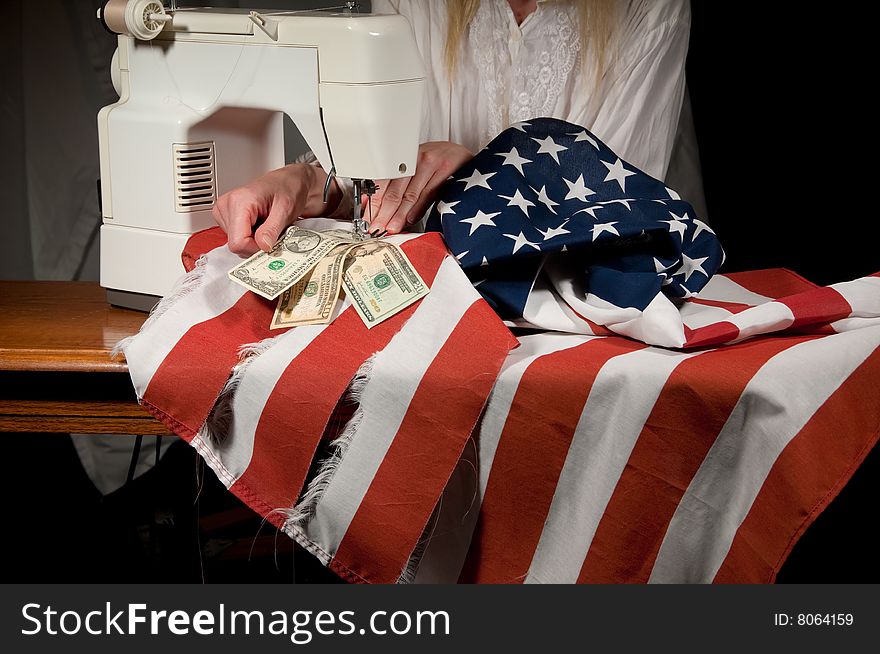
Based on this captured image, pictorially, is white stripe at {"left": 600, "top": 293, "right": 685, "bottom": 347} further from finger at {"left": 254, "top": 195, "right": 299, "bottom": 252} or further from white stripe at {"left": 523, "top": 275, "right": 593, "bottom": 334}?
finger at {"left": 254, "top": 195, "right": 299, "bottom": 252}

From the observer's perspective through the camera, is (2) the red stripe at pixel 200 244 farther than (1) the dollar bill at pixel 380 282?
Yes

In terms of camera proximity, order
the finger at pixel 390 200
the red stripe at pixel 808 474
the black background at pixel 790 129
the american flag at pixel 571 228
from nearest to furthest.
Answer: the red stripe at pixel 808 474
the american flag at pixel 571 228
the finger at pixel 390 200
the black background at pixel 790 129

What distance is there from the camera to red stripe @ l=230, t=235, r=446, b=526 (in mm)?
1122

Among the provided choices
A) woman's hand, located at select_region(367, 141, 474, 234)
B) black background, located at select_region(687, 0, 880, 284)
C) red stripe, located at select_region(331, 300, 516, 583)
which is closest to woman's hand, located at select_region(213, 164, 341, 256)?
woman's hand, located at select_region(367, 141, 474, 234)

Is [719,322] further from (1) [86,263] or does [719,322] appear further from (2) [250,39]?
(1) [86,263]

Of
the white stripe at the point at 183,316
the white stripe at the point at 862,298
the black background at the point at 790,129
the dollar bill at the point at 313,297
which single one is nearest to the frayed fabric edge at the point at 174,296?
the white stripe at the point at 183,316

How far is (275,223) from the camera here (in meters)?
1.34

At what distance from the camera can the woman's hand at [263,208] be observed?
131 cm

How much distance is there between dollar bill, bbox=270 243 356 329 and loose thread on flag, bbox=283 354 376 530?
11 cm

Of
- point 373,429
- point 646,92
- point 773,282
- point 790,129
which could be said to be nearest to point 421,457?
point 373,429

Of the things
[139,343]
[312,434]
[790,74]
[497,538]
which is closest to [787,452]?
[497,538]

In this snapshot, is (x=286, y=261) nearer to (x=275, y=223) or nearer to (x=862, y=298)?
(x=275, y=223)

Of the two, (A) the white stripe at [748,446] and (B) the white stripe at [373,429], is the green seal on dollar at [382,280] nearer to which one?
(B) the white stripe at [373,429]

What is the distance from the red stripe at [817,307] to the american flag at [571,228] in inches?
6.2
